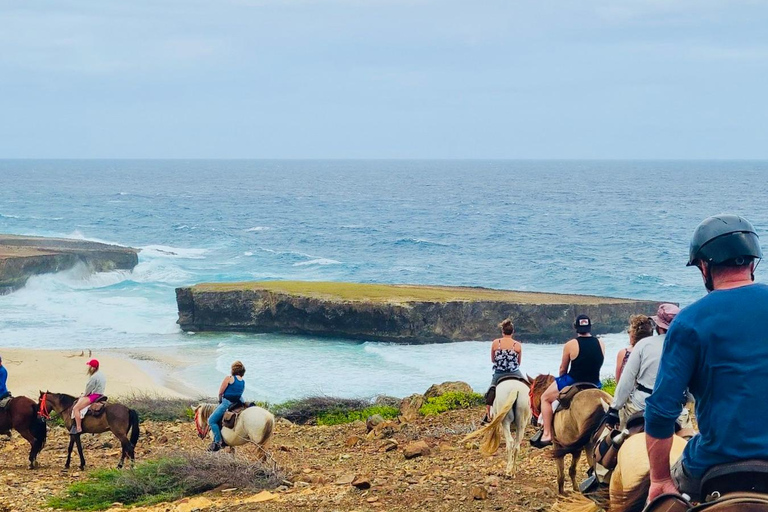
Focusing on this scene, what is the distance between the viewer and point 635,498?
5.15 metres

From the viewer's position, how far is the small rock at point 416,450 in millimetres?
14203

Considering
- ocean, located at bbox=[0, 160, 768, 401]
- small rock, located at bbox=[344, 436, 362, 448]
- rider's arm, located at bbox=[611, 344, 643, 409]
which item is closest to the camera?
rider's arm, located at bbox=[611, 344, 643, 409]

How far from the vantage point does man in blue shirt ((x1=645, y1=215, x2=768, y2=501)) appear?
383 cm

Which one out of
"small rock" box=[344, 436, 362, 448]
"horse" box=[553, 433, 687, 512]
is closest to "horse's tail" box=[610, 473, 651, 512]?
"horse" box=[553, 433, 687, 512]

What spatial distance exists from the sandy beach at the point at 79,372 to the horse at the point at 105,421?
30.0 feet

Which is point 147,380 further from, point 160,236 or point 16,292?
point 160,236

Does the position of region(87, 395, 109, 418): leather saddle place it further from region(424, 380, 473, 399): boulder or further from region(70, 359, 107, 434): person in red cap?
region(424, 380, 473, 399): boulder

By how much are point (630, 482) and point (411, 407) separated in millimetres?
14161

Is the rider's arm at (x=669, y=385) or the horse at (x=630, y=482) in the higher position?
the rider's arm at (x=669, y=385)

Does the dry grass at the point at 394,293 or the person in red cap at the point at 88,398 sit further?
the dry grass at the point at 394,293

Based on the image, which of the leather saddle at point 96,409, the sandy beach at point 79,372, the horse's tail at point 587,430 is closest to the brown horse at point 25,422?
the leather saddle at point 96,409

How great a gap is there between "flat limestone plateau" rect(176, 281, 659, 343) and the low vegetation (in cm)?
2475

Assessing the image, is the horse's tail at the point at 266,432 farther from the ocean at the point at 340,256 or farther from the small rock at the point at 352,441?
the ocean at the point at 340,256

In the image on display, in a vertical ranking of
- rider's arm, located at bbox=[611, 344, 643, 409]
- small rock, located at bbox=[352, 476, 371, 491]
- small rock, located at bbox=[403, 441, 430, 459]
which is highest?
rider's arm, located at bbox=[611, 344, 643, 409]
